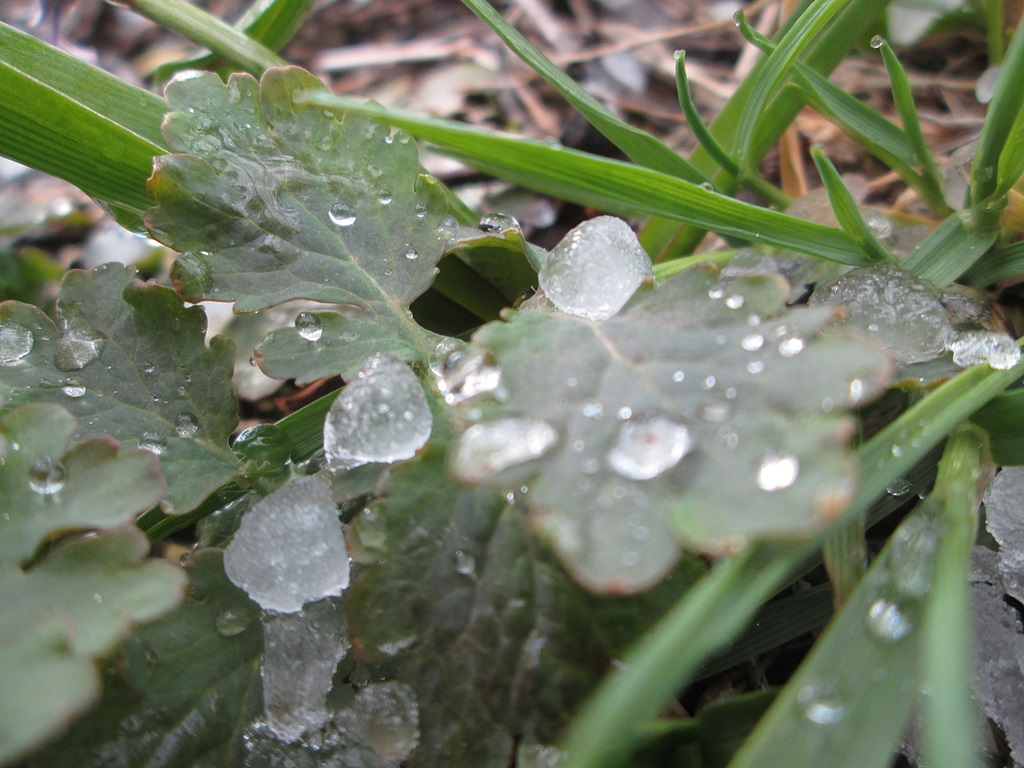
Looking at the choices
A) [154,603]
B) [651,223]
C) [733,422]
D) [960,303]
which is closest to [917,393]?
[960,303]

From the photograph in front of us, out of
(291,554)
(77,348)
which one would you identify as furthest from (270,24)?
(291,554)

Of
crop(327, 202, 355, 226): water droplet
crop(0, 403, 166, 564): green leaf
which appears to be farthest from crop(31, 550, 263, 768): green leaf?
crop(327, 202, 355, 226): water droplet

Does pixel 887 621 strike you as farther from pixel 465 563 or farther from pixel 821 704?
pixel 465 563

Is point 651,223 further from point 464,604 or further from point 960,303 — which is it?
point 464,604

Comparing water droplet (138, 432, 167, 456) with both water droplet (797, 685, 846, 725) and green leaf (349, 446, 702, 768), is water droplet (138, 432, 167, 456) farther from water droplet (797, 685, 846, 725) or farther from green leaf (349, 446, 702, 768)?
water droplet (797, 685, 846, 725)

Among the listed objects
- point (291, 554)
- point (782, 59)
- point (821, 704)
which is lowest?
point (291, 554)

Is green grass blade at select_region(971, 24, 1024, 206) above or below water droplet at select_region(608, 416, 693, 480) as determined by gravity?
above
